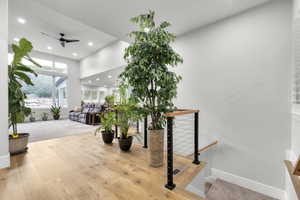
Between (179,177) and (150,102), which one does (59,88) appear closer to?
(150,102)

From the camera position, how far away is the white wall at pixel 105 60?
542cm

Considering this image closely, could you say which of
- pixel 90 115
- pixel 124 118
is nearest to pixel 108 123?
pixel 124 118

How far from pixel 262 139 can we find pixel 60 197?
3.07 metres

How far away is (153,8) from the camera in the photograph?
2.39 metres

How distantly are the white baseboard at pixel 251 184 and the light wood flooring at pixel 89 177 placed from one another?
973 millimetres

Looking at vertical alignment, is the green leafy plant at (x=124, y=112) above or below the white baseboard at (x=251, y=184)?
above

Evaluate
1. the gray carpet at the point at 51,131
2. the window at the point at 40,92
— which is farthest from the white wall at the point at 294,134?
the window at the point at 40,92

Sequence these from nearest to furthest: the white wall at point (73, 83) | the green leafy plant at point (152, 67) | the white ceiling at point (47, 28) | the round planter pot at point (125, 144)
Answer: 1. the green leafy plant at point (152, 67)
2. the round planter pot at point (125, 144)
3. the white ceiling at point (47, 28)
4. the white wall at point (73, 83)

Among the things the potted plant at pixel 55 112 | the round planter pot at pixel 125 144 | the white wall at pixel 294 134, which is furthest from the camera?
the potted plant at pixel 55 112

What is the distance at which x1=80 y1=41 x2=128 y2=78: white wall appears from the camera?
5.42 metres

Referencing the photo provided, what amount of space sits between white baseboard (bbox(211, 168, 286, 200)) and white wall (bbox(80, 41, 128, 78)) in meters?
4.71

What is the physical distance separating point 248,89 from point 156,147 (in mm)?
1991

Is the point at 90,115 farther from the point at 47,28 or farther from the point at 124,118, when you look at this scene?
the point at 124,118

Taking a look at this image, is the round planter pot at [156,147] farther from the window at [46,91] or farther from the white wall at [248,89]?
the window at [46,91]
